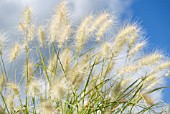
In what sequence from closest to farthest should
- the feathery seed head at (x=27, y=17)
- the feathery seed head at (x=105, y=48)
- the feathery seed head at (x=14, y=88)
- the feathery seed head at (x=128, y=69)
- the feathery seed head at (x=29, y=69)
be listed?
the feathery seed head at (x=14, y=88) → the feathery seed head at (x=128, y=69) → the feathery seed head at (x=29, y=69) → the feathery seed head at (x=105, y=48) → the feathery seed head at (x=27, y=17)

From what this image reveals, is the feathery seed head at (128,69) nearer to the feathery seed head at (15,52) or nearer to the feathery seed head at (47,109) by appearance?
the feathery seed head at (15,52)

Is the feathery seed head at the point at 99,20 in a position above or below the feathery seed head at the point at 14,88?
above

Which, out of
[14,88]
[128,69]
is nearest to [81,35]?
[128,69]

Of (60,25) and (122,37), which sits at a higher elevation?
(60,25)

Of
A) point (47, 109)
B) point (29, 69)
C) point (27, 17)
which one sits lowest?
point (47, 109)

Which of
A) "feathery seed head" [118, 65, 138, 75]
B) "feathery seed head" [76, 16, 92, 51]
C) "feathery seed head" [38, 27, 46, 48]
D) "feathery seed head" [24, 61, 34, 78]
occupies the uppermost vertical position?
"feathery seed head" [38, 27, 46, 48]

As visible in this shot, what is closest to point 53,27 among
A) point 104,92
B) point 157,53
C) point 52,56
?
point 52,56

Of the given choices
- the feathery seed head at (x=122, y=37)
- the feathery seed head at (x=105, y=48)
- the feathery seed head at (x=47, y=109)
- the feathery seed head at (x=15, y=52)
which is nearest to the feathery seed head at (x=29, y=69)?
the feathery seed head at (x=15, y=52)

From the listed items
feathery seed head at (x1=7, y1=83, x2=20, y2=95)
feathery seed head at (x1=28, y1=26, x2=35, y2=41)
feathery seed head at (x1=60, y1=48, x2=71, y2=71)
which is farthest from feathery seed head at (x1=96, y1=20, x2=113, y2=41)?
feathery seed head at (x1=7, y1=83, x2=20, y2=95)

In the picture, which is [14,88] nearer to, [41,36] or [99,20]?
[41,36]

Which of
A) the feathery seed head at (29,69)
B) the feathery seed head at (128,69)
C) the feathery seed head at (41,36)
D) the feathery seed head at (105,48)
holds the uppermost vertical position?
the feathery seed head at (41,36)

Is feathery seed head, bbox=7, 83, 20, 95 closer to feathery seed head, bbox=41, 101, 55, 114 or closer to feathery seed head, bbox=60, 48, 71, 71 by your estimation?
feathery seed head, bbox=60, 48, 71, 71

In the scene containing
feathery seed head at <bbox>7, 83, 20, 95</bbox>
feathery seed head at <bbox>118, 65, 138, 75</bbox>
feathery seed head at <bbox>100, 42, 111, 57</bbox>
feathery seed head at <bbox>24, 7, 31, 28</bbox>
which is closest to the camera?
feathery seed head at <bbox>7, 83, 20, 95</bbox>
